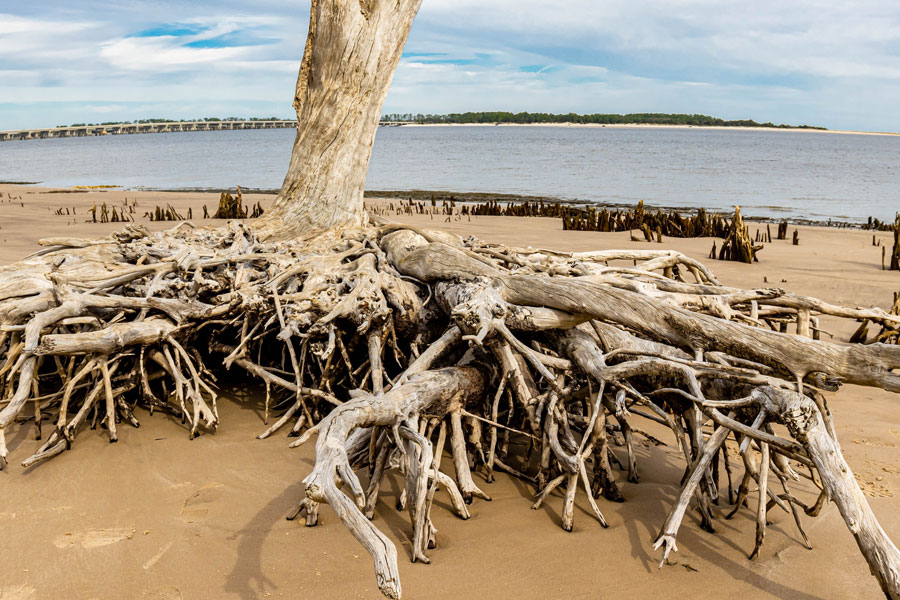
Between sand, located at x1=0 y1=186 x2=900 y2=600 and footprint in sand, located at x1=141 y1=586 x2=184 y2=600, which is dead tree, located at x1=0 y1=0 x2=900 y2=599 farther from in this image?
footprint in sand, located at x1=141 y1=586 x2=184 y2=600

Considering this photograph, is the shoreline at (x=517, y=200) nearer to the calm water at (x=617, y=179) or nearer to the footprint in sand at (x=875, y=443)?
the calm water at (x=617, y=179)

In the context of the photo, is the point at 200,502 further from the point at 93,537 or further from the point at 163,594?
the point at 163,594

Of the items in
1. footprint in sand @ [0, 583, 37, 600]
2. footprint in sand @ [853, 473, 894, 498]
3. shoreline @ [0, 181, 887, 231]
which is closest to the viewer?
footprint in sand @ [0, 583, 37, 600]

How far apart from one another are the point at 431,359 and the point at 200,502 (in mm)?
1430

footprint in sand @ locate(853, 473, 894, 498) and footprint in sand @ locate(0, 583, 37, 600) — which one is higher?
footprint in sand @ locate(853, 473, 894, 498)

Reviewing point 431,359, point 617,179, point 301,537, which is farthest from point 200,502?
point 617,179

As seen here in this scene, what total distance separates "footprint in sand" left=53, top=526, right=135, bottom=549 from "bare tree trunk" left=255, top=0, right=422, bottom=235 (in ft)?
11.0

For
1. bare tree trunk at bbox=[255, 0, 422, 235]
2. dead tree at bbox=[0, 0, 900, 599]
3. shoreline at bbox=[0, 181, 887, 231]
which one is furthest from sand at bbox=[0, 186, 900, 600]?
shoreline at bbox=[0, 181, 887, 231]

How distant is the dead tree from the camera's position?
2.96 m

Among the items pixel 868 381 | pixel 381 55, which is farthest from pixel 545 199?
pixel 868 381

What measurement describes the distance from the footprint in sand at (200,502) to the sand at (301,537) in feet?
0.03

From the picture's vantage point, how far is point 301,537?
10.4 feet

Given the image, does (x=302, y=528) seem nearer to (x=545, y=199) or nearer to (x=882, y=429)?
(x=882, y=429)

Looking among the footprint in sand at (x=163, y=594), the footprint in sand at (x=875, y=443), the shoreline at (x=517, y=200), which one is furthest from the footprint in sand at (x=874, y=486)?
the shoreline at (x=517, y=200)
